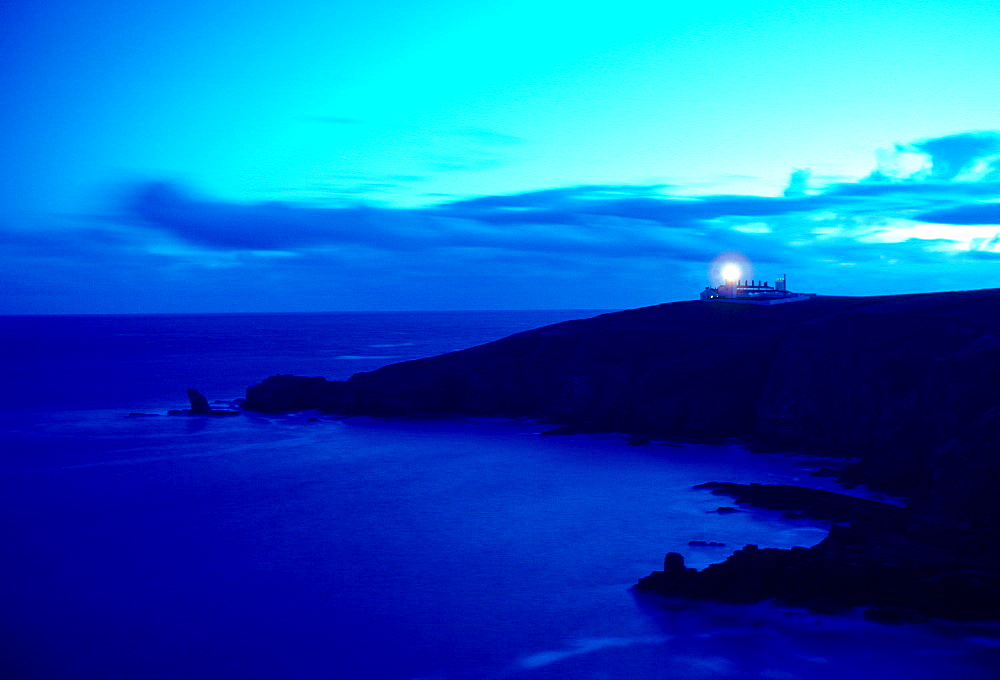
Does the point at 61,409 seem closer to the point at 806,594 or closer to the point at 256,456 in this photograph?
the point at 256,456

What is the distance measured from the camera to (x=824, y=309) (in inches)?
2633

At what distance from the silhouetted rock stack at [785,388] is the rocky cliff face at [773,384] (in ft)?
0.31

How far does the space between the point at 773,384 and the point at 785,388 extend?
4.82 ft

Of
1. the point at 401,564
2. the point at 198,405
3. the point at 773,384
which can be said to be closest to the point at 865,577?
the point at 401,564

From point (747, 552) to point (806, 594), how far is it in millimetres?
2185

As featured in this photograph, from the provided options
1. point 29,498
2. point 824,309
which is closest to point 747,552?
point 29,498

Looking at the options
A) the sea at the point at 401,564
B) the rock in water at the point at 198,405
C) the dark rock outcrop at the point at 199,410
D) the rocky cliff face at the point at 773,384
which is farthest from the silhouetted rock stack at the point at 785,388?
→ the rock in water at the point at 198,405

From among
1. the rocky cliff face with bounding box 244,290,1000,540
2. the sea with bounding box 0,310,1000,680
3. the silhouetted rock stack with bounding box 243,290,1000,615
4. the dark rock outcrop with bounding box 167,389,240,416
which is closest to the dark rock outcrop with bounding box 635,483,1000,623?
the silhouetted rock stack with bounding box 243,290,1000,615

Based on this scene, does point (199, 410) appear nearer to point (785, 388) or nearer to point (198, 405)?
point (198, 405)

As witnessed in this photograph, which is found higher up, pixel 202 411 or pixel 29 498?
pixel 202 411

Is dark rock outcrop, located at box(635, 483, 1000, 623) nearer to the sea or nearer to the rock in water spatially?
the sea

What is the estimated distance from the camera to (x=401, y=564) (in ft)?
93.8

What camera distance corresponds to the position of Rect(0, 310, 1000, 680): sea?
21.1 m

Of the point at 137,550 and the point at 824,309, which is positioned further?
the point at 824,309
